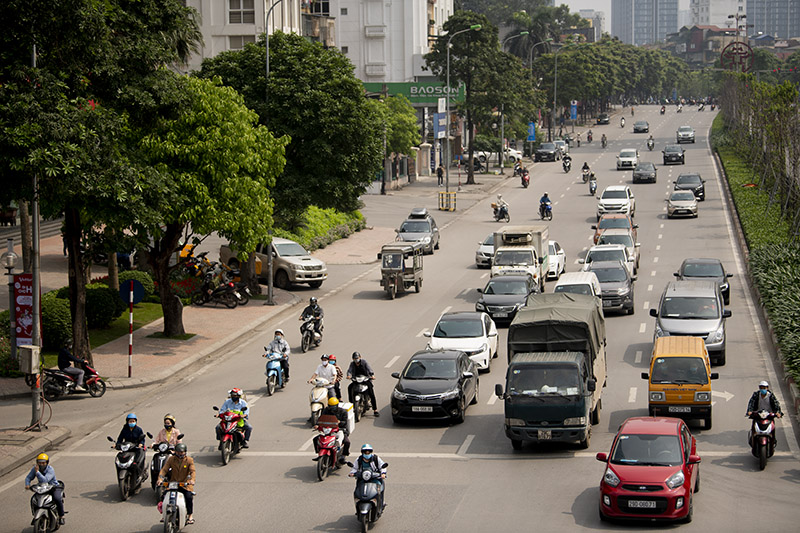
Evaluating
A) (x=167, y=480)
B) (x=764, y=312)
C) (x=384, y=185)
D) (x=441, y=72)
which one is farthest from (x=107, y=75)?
(x=441, y=72)

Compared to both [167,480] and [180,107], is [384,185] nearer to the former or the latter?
[180,107]

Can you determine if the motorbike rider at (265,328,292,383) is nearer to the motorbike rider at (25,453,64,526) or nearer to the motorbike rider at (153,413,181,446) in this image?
the motorbike rider at (153,413,181,446)

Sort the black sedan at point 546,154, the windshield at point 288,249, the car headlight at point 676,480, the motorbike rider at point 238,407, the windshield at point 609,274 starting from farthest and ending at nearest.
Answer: the black sedan at point 546,154, the windshield at point 288,249, the windshield at point 609,274, the motorbike rider at point 238,407, the car headlight at point 676,480

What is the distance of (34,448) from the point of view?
2303 cm

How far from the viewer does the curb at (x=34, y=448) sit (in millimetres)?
22016

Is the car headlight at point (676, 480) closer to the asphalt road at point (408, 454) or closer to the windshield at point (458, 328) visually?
the asphalt road at point (408, 454)

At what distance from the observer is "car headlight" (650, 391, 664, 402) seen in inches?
918

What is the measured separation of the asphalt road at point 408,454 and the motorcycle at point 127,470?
21cm

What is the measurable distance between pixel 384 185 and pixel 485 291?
40715 mm

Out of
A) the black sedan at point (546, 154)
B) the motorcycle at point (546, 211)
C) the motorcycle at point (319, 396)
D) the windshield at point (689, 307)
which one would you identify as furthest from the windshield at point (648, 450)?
the black sedan at point (546, 154)

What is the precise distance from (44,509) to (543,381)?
32.8ft

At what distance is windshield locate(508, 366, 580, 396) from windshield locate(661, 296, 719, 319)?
8.61 metres

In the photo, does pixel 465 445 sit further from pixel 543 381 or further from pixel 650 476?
pixel 650 476

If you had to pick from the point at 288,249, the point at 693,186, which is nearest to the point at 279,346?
the point at 288,249
